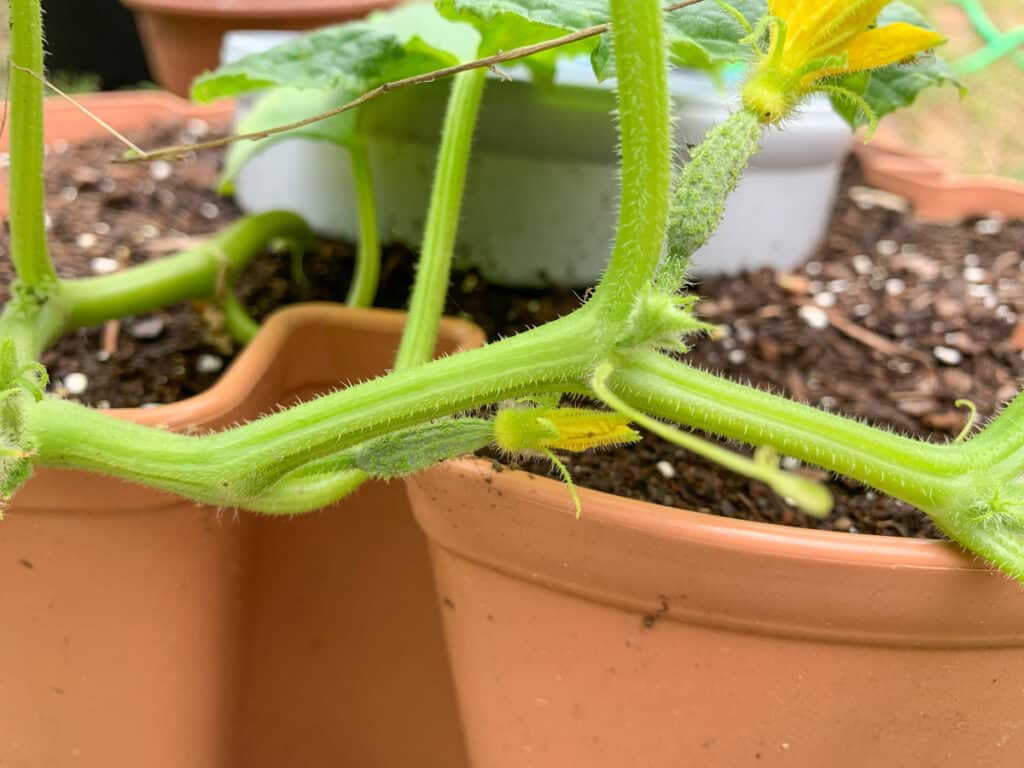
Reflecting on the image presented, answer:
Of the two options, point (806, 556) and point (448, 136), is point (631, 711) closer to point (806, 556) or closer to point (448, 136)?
point (806, 556)

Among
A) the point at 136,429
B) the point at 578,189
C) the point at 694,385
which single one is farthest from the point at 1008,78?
the point at 136,429

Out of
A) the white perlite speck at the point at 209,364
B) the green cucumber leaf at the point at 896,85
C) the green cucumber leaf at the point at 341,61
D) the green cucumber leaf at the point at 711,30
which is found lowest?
the white perlite speck at the point at 209,364

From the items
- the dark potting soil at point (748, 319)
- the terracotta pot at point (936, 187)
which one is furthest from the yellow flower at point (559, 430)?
the terracotta pot at point (936, 187)

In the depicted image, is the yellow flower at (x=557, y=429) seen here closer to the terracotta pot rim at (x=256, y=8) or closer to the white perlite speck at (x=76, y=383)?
the white perlite speck at (x=76, y=383)

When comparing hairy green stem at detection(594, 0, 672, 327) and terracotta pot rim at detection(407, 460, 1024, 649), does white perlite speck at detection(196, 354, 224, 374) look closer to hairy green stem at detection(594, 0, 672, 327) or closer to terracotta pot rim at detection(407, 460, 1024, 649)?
terracotta pot rim at detection(407, 460, 1024, 649)

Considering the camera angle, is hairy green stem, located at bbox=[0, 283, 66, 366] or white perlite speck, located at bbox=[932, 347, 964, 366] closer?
hairy green stem, located at bbox=[0, 283, 66, 366]

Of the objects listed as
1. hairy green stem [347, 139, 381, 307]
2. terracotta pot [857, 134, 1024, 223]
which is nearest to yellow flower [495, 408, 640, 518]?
hairy green stem [347, 139, 381, 307]
